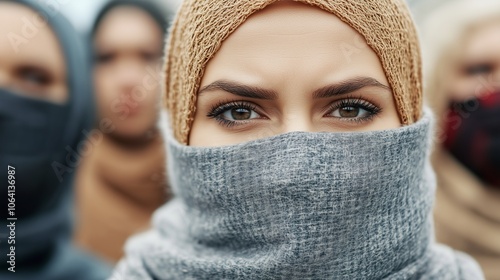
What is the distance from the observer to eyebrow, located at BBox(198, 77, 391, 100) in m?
1.65

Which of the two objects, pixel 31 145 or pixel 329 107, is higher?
pixel 31 145

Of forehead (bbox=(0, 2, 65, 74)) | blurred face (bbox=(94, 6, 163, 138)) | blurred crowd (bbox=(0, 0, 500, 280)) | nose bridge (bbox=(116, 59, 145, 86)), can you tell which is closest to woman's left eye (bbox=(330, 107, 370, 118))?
blurred crowd (bbox=(0, 0, 500, 280))

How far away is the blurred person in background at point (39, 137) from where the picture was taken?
2.69 m

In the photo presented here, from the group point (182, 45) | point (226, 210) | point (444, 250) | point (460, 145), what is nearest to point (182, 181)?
point (226, 210)

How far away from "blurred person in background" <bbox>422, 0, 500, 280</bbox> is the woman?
158 centimetres

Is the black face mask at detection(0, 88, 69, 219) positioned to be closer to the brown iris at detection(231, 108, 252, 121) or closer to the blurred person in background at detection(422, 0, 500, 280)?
the brown iris at detection(231, 108, 252, 121)

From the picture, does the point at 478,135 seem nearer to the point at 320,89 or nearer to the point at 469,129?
the point at 469,129

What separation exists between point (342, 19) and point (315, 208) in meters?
0.54

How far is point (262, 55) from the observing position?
5.45ft

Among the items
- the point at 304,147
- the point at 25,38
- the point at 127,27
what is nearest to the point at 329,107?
the point at 304,147

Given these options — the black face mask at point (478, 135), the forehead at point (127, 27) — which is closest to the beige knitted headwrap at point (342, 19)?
the black face mask at point (478, 135)

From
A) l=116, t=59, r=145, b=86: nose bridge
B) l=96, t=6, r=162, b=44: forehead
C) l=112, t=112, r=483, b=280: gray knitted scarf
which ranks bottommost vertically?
l=112, t=112, r=483, b=280: gray knitted scarf

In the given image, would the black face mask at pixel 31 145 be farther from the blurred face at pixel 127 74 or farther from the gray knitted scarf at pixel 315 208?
the gray knitted scarf at pixel 315 208

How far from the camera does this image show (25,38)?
2678 mm
